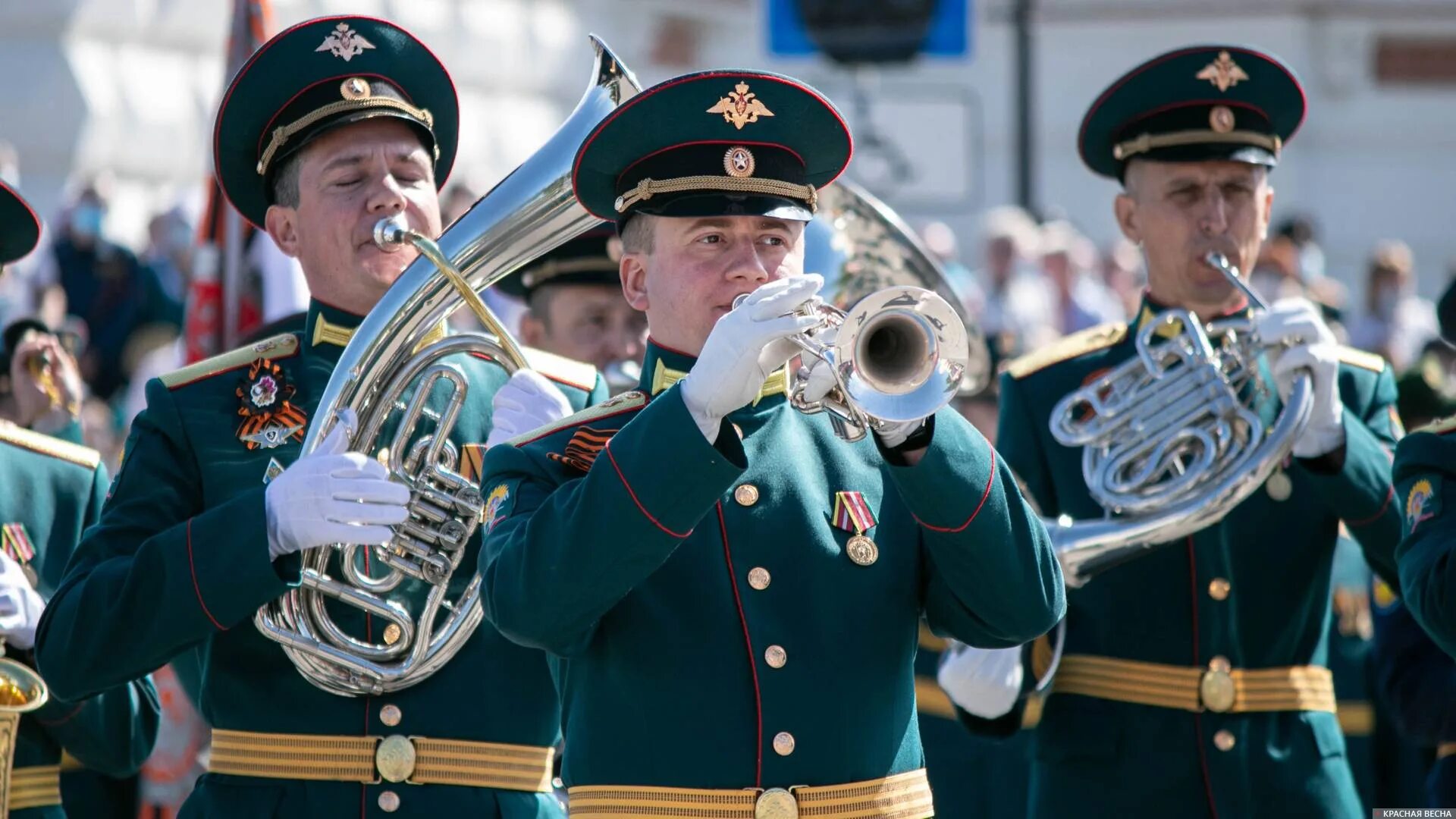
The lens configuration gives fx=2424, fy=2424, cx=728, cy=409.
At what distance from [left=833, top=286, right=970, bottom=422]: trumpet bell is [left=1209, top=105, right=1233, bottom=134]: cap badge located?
242 centimetres

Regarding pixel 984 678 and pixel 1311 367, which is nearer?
pixel 1311 367

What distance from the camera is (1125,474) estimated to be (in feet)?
19.4

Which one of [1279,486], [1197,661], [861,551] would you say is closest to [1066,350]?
[1279,486]

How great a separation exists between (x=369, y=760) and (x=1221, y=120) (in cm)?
269

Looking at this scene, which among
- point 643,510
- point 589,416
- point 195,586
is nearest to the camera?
point 643,510

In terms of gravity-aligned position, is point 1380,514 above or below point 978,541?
above

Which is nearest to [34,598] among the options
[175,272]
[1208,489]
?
[1208,489]

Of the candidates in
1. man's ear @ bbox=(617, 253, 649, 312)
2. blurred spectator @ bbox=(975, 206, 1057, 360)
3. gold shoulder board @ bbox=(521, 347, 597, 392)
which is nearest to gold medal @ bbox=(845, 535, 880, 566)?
man's ear @ bbox=(617, 253, 649, 312)

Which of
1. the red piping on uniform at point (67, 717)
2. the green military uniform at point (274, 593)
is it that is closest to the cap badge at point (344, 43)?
the green military uniform at point (274, 593)

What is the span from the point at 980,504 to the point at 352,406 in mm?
1494

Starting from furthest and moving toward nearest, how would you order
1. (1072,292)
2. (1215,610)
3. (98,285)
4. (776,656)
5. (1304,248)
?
(1304,248) → (1072,292) → (98,285) → (1215,610) → (776,656)

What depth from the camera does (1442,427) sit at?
5.21 metres

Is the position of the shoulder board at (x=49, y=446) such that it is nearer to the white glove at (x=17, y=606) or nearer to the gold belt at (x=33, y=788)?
the white glove at (x=17, y=606)

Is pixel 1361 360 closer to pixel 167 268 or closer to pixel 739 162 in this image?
pixel 739 162
